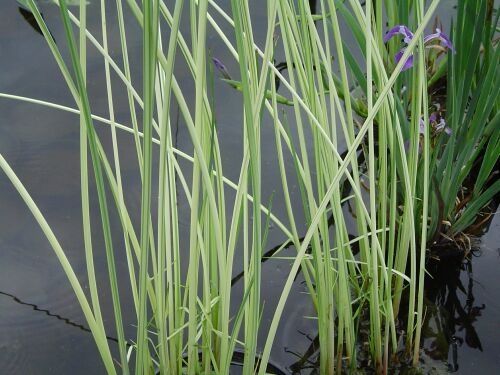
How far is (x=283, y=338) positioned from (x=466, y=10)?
57cm

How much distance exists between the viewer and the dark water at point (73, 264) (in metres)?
0.95

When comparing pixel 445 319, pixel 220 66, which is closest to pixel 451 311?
pixel 445 319

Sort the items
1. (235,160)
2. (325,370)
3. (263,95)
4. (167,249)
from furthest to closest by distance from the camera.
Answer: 1. (235,160)
2. (325,370)
3. (167,249)
4. (263,95)

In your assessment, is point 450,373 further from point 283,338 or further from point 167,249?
point 167,249

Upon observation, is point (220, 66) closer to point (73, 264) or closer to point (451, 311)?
point (73, 264)

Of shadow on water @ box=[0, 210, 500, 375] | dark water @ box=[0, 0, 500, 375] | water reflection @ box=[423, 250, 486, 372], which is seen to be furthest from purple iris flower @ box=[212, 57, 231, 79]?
water reflection @ box=[423, 250, 486, 372]

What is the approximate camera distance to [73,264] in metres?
1.05

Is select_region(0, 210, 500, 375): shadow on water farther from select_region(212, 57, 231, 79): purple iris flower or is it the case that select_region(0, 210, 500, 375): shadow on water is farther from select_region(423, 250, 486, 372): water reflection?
select_region(212, 57, 231, 79): purple iris flower

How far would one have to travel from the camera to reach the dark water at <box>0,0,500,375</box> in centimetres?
95

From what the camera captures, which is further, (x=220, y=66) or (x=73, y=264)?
(x=73, y=264)

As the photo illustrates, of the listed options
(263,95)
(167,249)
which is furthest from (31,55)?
(263,95)

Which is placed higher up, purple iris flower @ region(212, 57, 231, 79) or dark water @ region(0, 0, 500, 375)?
purple iris flower @ region(212, 57, 231, 79)

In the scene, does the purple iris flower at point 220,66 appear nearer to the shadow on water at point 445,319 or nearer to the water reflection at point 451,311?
the shadow on water at point 445,319

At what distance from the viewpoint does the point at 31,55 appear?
4.53 feet
